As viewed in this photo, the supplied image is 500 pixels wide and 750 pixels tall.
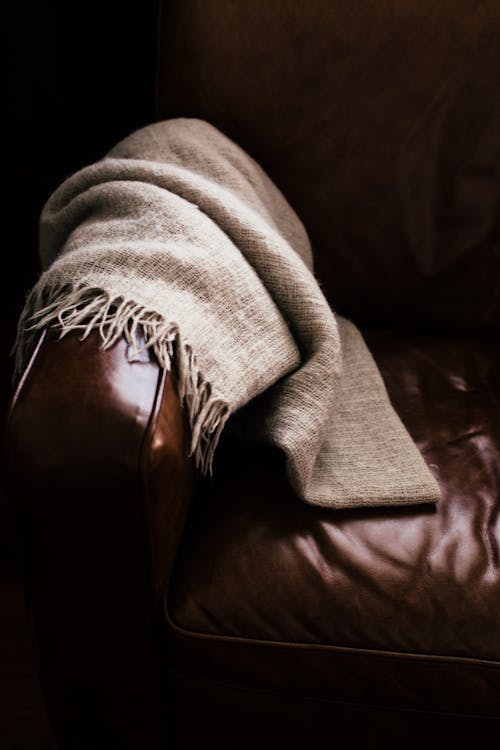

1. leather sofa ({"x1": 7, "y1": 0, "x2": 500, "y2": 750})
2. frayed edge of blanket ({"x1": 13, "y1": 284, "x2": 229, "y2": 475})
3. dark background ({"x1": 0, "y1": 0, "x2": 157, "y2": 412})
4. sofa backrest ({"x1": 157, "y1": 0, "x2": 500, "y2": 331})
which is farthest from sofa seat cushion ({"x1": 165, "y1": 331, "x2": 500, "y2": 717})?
dark background ({"x1": 0, "y1": 0, "x2": 157, "y2": 412})

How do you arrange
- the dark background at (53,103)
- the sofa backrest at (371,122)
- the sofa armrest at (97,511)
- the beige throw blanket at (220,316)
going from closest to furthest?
the sofa armrest at (97,511) < the beige throw blanket at (220,316) < the sofa backrest at (371,122) < the dark background at (53,103)

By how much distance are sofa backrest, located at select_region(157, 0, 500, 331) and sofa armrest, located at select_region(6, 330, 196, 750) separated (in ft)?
1.81

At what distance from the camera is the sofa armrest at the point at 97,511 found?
637mm

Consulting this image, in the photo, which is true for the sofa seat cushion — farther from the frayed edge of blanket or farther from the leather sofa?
the frayed edge of blanket

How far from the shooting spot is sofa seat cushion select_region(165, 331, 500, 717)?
0.73 m

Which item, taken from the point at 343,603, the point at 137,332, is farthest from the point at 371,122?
the point at 343,603

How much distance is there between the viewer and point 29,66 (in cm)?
131

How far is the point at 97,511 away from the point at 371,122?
76 cm

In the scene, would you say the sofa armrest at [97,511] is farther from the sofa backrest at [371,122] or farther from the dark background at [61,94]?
the dark background at [61,94]

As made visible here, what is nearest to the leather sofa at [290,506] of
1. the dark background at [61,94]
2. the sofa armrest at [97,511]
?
the sofa armrest at [97,511]

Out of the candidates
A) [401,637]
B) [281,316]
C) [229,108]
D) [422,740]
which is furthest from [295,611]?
[229,108]

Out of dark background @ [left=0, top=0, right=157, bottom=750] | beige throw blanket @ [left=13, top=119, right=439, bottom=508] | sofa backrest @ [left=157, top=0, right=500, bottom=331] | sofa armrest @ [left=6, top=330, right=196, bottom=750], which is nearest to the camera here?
sofa armrest @ [left=6, top=330, right=196, bottom=750]

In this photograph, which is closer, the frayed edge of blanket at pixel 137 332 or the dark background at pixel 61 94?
the frayed edge of blanket at pixel 137 332

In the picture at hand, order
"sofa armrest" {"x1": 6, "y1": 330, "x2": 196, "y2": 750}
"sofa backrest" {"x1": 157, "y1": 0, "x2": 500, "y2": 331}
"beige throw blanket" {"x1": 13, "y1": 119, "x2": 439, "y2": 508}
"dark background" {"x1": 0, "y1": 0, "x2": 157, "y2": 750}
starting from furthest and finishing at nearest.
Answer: "dark background" {"x1": 0, "y1": 0, "x2": 157, "y2": 750} → "sofa backrest" {"x1": 157, "y1": 0, "x2": 500, "y2": 331} → "beige throw blanket" {"x1": 13, "y1": 119, "x2": 439, "y2": 508} → "sofa armrest" {"x1": 6, "y1": 330, "x2": 196, "y2": 750}
